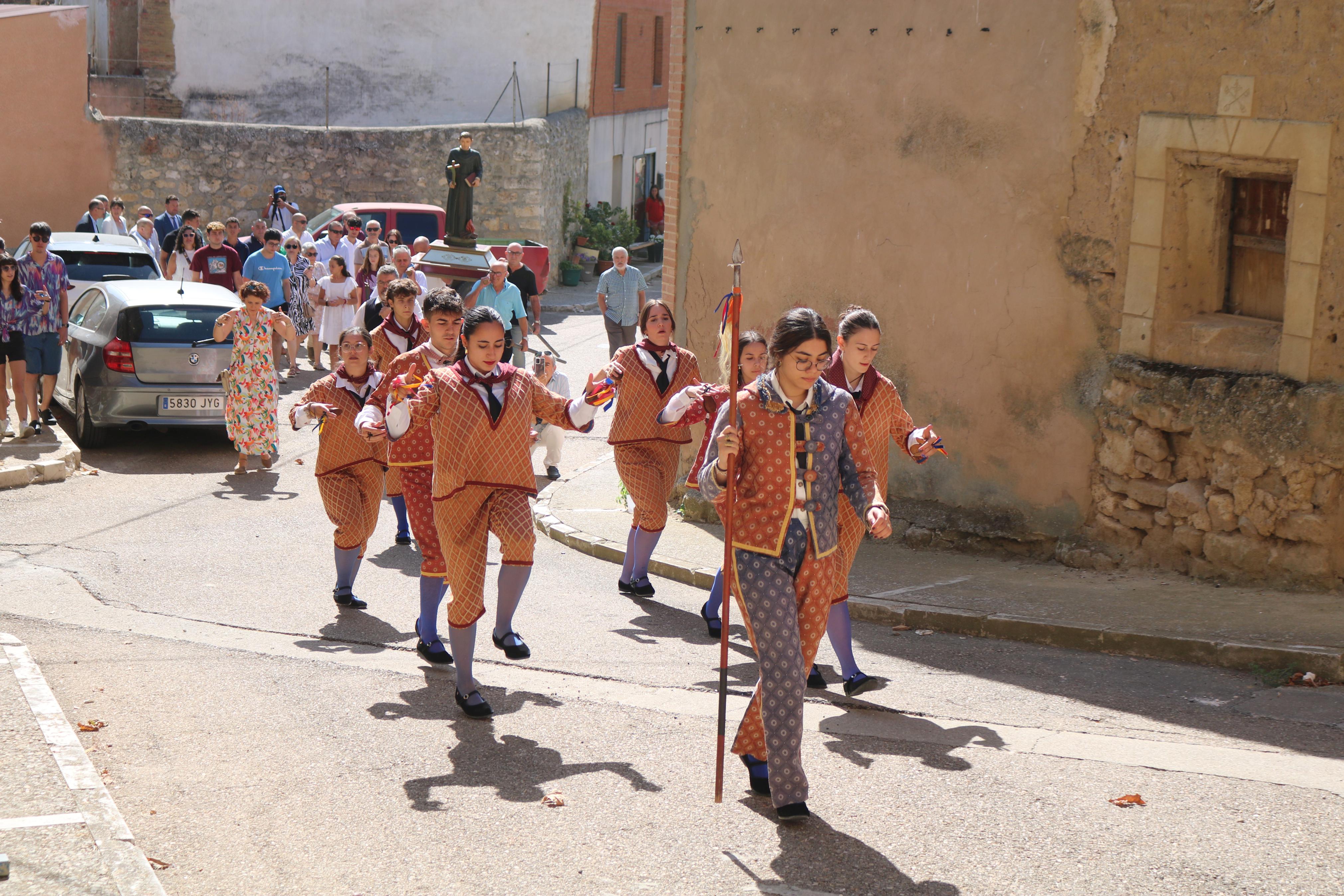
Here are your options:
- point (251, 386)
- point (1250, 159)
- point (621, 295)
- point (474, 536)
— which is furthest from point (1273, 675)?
point (621, 295)

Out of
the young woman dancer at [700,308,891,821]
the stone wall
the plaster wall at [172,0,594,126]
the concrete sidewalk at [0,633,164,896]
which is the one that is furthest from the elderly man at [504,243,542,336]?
the plaster wall at [172,0,594,126]

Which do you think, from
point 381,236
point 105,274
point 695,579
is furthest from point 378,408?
point 381,236

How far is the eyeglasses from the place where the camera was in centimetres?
571

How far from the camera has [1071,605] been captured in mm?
8938

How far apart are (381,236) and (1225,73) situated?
59.7 feet

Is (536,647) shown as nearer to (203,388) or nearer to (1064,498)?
(1064,498)

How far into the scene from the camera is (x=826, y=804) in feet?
19.2

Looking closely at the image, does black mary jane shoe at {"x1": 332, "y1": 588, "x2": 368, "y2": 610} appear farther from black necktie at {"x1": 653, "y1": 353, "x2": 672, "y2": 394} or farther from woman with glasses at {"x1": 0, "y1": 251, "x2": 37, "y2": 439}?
woman with glasses at {"x1": 0, "y1": 251, "x2": 37, "y2": 439}

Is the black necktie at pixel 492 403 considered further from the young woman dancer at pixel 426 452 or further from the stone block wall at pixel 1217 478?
the stone block wall at pixel 1217 478

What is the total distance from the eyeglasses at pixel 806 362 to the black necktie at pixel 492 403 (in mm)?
1731

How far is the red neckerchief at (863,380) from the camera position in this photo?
7273 millimetres

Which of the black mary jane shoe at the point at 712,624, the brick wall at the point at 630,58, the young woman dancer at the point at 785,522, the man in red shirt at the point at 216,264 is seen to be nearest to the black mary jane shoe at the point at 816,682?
the black mary jane shoe at the point at 712,624

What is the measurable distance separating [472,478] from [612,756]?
1.44 meters

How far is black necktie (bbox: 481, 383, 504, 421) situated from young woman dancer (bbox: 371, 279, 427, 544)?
91.6 inches
